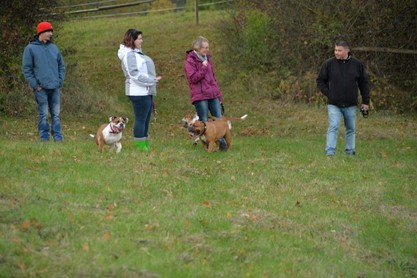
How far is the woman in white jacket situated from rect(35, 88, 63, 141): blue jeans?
1.66 meters

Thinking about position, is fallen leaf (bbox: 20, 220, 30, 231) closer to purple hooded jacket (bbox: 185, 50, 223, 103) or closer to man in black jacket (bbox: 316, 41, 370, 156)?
purple hooded jacket (bbox: 185, 50, 223, 103)

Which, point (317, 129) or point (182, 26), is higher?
point (182, 26)

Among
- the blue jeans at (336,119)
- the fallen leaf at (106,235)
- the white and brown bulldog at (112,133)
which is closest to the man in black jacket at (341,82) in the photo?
the blue jeans at (336,119)

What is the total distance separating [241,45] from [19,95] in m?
11.2

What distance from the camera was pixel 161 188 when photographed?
399 inches

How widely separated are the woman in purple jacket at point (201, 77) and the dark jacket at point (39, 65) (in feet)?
7.80

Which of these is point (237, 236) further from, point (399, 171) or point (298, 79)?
point (298, 79)

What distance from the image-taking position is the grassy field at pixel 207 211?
7.27 metres

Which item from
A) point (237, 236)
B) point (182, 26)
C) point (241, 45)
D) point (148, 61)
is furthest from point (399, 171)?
point (182, 26)

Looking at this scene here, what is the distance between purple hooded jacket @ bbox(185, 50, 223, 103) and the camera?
1355cm

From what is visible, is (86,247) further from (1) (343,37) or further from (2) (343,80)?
(1) (343,37)

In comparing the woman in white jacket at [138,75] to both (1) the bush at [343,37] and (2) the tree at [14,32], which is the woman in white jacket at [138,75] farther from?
(1) the bush at [343,37]

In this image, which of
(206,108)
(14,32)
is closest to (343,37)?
(14,32)

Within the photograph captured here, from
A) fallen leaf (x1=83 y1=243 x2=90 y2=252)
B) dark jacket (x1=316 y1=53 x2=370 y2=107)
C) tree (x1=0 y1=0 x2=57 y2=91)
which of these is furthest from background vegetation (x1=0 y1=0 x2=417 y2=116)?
fallen leaf (x1=83 y1=243 x2=90 y2=252)
